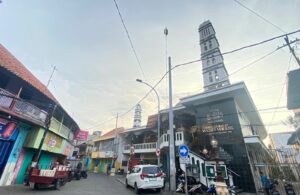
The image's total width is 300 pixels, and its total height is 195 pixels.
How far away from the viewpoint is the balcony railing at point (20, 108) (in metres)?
9.68

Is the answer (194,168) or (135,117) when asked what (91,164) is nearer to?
(135,117)

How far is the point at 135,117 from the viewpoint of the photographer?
39.2m

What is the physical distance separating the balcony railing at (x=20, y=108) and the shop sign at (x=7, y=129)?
0.91m

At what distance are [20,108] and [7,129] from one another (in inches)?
59.0

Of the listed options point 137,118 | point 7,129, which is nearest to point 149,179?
point 7,129

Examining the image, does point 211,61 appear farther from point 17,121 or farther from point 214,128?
point 17,121

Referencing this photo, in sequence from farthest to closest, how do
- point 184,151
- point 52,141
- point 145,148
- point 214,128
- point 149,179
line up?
1. point 145,148
2. point 214,128
3. point 52,141
4. point 149,179
5. point 184,151

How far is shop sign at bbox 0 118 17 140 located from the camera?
10068mm

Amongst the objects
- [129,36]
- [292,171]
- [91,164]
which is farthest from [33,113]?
[91,164]

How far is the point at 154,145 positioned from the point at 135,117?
56.5 feet

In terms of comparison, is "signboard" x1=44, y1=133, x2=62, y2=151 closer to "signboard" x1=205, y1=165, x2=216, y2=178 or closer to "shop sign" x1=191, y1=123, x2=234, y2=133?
"signboard" x1=205, y1=165, x2=216, y2=178

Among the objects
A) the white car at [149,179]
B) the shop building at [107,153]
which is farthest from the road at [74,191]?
the shop building at [107,153]

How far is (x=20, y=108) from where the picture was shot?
10766mm

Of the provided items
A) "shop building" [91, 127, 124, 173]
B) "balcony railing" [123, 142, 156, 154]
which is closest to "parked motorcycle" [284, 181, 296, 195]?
"balcony railing" [123, 142, 156, 154]
